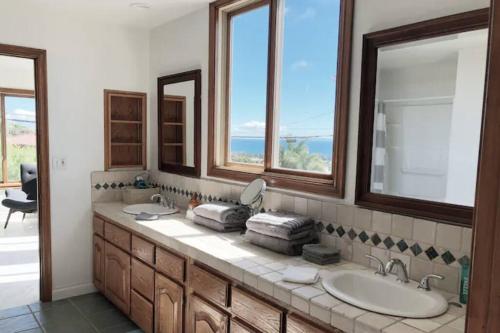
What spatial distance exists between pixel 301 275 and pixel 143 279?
1449mm

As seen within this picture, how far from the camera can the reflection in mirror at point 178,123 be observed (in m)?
3.20

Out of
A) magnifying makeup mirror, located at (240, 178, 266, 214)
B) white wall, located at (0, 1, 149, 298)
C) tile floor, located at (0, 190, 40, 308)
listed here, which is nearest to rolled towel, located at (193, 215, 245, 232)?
magnifying makeup mirror, located at (240, 178, 266, 214)

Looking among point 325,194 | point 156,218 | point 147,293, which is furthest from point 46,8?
point 325,194

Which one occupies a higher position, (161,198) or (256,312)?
(161,198)

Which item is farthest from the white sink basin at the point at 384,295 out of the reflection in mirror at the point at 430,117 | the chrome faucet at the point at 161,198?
the chrome faucet at the point at 161,198

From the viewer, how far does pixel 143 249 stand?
269 centimetres

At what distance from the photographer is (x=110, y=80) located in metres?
3.49

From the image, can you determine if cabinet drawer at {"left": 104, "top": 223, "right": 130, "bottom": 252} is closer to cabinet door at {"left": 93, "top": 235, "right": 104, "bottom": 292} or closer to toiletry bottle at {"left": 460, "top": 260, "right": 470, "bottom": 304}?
cabinet door at {"left": 93, "top": 235, "right": 104, "bottom": 292}

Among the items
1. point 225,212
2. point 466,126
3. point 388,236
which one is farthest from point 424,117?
point 225,212

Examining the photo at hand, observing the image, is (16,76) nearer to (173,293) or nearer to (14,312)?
(14,312)

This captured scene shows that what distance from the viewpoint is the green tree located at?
2.28 metres

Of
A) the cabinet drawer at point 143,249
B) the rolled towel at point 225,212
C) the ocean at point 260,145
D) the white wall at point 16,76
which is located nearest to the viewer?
the ocean at point 260,145

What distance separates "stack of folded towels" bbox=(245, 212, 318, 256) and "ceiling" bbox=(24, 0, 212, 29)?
1731 millimetres

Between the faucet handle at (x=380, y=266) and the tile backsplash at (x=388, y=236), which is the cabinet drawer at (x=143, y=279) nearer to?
the tile backsplash at (x=388, y=236)
